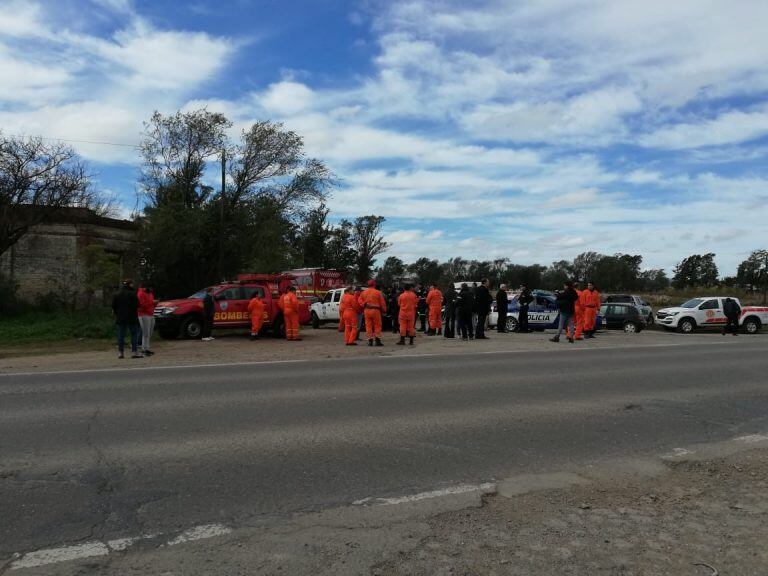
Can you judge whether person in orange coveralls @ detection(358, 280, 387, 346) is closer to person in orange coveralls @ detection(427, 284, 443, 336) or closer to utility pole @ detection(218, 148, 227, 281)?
person in orange coveralls @ detection(427, 284, 443, 336)

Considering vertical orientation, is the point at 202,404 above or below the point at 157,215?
below

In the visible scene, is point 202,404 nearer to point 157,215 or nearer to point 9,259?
point 157,215

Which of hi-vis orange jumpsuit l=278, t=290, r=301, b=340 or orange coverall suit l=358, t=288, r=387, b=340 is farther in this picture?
hi-vis orange jumpsuit l=278, t=290, r=301, b=340

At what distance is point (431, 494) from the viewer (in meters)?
4.95

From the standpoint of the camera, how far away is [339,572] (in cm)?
366

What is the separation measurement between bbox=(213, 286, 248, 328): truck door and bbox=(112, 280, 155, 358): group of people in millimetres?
4828

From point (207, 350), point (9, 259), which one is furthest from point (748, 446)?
point (9, 259)

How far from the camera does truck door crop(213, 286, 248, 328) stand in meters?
20.5

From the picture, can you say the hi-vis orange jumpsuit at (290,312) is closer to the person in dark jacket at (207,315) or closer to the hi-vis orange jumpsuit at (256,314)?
the hi-vis orange jumpsuit at (256,314)

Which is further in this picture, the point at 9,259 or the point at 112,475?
the point at 9,259

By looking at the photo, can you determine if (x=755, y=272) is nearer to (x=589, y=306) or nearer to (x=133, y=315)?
(x=589, y=306)

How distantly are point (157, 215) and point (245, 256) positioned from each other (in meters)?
4.66

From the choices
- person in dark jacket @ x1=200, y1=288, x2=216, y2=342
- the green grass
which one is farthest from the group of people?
the green grass

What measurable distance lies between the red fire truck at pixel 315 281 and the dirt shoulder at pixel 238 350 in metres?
10.2
